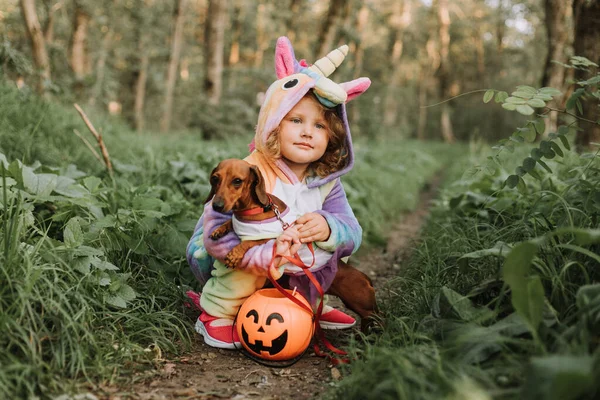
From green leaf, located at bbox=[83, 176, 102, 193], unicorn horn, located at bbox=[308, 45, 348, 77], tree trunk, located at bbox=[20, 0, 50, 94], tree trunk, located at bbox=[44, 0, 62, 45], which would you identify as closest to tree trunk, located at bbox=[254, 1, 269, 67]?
tree trunk, located at bbox=[44, 0, 62, 45]

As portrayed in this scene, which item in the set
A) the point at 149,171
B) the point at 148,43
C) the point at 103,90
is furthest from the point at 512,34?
the point at 149,171

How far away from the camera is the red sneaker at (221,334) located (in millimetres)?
2705

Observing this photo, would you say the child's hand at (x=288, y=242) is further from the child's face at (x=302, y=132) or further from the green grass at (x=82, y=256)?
the green grass at (x=82, y=256)

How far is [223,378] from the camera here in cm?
242

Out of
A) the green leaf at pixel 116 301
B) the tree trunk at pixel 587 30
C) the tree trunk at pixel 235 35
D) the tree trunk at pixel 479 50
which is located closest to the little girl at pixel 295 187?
the green leaf at pixel 116 301

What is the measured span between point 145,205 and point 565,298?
2.49 meters

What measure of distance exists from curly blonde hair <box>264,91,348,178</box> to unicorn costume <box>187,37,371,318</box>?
26 millimetres


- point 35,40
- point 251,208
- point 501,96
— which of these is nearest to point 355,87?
point 501,96

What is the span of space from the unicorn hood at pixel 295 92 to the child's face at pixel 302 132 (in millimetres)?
65

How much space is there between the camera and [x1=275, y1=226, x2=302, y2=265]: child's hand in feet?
8.10

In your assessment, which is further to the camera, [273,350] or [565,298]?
[273,350]

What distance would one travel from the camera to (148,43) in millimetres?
17016

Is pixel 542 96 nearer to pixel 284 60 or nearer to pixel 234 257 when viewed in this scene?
pixel 284 60

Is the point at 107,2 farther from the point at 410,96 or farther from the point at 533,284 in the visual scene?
the point at 410,96
